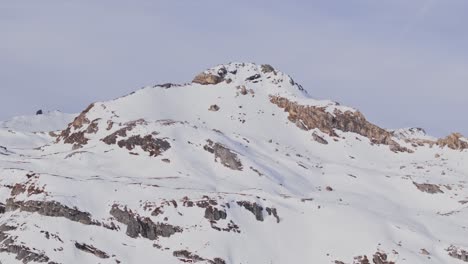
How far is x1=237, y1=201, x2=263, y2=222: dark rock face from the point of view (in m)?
109

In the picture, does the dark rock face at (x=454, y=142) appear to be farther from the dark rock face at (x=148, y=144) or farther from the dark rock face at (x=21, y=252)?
the dark rock face at (x=21, y=252)

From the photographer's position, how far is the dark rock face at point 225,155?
128500 mm

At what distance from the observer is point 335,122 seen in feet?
541

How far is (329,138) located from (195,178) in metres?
45.7

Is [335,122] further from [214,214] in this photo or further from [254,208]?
[214,214]

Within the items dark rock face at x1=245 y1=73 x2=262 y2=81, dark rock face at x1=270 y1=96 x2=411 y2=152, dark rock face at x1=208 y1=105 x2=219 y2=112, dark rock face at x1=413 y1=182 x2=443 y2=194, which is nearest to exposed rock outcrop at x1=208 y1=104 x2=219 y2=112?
dark rock face at x1=208 y1=105 x2=219 y2=112

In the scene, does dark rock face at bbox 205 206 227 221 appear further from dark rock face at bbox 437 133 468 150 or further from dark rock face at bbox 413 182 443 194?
dark rock face at bbox 437 133 468 150

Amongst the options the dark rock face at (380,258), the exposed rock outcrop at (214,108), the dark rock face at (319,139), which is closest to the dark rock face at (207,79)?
the exposed rock outcrop at (214,108)

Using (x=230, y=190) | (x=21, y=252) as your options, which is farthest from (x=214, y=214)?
(x=21, y=252)

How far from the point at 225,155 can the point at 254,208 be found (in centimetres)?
2153

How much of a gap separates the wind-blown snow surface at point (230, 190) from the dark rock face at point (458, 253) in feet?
3.68

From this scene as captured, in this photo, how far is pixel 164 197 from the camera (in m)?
109

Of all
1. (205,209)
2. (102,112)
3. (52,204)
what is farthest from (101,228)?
(102,112)

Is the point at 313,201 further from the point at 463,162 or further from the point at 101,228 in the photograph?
the point at 463,162
